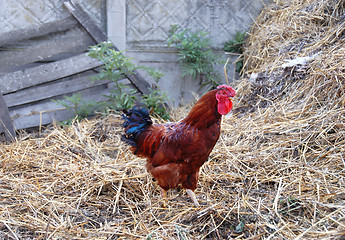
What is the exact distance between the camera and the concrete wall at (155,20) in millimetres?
4445

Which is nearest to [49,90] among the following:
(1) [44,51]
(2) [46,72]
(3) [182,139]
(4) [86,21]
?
(2) [46,72]

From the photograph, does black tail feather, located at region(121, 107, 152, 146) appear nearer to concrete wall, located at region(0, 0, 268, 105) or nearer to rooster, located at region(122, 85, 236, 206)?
rooster, located at region(122, 85, 236, 206)

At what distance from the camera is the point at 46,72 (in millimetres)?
4309

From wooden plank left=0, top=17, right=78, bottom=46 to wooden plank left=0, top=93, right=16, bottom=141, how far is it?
0.89 meters

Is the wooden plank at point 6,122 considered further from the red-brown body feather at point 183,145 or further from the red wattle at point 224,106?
the red wattle at point 224,106

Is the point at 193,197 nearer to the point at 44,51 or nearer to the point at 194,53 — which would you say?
the point at 194,53

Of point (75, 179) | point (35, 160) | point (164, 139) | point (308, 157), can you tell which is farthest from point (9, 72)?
point (308, 157)

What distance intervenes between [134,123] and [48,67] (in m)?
2.25

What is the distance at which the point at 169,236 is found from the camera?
6.94 ft

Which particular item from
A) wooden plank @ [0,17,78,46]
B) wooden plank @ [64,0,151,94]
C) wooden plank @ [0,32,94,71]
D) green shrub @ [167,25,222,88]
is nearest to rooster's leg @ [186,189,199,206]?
wooden plank @ [64,0,151,94]

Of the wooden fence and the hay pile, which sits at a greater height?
the wooden fence

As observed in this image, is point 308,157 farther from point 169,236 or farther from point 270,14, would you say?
point 270,14

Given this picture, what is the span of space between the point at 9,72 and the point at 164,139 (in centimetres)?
286

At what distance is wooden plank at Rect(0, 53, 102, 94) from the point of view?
4168 millimetres
